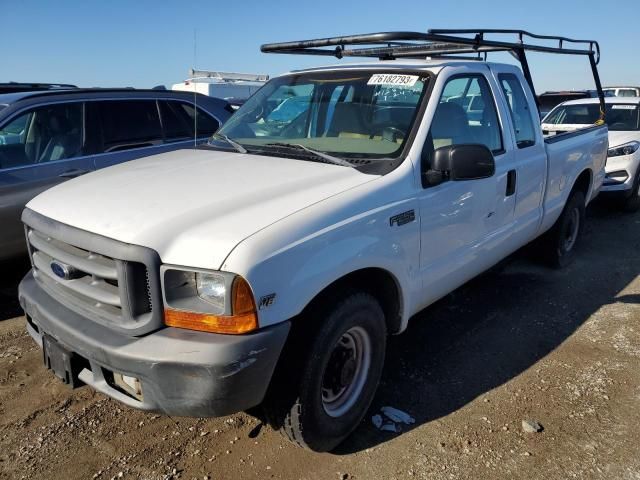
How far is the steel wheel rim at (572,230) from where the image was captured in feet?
18.1

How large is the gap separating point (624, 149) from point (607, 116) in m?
1.36

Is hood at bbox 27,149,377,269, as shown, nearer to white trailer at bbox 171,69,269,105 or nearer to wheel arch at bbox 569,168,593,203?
wheel arch at bbox 569,168,593,203

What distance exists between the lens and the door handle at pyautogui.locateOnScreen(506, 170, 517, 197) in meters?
3.77

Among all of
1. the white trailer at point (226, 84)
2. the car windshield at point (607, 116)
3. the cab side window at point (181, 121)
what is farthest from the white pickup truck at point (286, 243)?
the white trailer at point (226, 84)

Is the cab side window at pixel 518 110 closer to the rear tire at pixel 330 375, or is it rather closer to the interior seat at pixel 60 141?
the rear tire at pixel 330 375

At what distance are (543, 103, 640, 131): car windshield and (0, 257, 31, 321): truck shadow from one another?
26.4 ft

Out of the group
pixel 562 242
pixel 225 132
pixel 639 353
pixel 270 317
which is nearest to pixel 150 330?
pixel 270 317

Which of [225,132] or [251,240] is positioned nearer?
[251,240]

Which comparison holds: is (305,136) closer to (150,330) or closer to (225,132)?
(225,132)

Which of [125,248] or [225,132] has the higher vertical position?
[225,132]

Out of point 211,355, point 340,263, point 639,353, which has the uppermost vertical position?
point 340,263

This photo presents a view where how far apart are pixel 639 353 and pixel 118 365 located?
3498 millimetres

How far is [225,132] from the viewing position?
12.4 feet

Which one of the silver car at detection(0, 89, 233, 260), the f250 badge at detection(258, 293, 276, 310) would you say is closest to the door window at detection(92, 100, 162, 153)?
the silver car at detection(0, 89, 233, 260)
